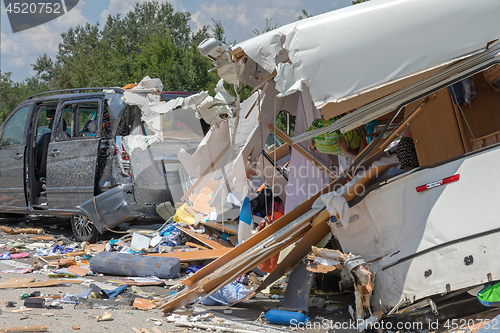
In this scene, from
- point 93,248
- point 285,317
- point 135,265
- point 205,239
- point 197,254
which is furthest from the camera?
point 93,248

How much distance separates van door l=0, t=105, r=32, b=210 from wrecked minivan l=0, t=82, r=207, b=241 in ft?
2.72

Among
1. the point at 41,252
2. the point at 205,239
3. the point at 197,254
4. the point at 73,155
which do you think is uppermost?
the point at 73,155

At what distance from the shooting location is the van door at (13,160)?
7.78m

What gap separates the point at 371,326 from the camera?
3.52 m

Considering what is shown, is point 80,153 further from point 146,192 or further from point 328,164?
point 328,164

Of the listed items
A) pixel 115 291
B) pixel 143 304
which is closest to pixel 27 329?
pixel 143 304

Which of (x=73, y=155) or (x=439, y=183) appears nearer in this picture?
(x=439, y=183)

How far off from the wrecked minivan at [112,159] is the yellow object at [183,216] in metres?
0.31

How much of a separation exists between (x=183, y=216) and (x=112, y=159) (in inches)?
54.6

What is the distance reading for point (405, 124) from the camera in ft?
13.6

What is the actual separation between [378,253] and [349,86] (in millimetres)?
1439

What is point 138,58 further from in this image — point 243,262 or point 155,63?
point 243,262

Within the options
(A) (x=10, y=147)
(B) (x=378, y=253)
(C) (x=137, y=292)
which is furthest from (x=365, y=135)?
(A) (x=10, y=147)

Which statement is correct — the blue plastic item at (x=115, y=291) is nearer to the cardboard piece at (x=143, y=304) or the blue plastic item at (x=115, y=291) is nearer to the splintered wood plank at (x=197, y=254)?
the cardboard piece at (x=143, y=304)
